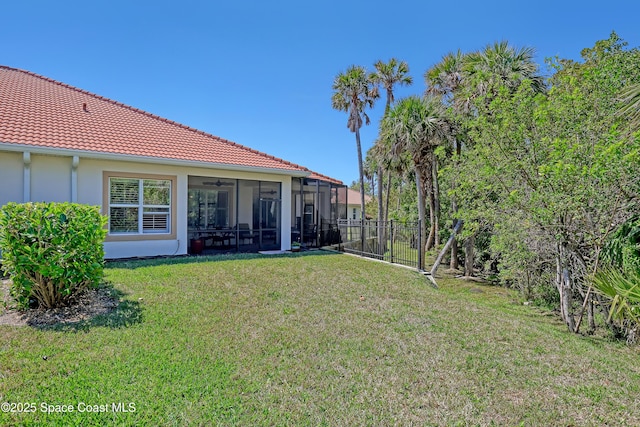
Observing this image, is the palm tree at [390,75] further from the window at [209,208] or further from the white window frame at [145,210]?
the white window frame at [145,210]

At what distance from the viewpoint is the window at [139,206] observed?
10.6 meters

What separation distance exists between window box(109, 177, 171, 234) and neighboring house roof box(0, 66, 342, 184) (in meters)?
1.04

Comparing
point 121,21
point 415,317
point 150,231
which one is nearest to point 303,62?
point 121,21

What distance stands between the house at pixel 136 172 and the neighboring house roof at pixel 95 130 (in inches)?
1.4

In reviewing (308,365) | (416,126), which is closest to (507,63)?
(416,126)

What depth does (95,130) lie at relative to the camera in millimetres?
11227

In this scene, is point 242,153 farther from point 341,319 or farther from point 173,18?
point 341,319

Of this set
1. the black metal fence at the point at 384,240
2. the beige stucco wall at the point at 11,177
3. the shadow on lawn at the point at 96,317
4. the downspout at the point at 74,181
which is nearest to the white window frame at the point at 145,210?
the downspout at the point at 74,181

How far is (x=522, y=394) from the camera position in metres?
3.63

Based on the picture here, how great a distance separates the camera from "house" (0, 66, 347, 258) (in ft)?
31.0

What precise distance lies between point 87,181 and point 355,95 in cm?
1757

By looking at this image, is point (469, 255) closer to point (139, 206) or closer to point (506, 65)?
point (506, 65)

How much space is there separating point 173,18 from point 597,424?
50.3 feet

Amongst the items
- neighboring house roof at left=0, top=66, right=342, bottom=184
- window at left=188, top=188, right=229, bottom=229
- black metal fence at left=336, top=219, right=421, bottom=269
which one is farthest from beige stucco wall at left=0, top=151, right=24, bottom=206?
black metal fence at left=336, top=219, right=421, bottom=269
